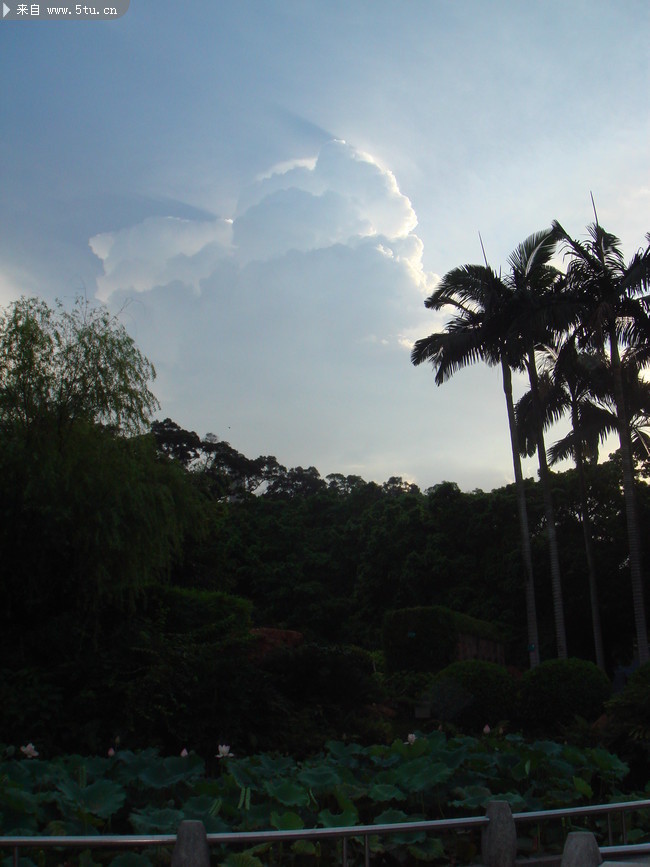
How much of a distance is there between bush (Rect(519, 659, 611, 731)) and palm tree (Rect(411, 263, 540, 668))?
7.39m

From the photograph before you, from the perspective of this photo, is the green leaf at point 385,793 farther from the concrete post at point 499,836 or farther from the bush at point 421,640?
the bush at point 421,640

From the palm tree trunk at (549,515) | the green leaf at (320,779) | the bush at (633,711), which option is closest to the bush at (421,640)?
the palm tree trunk at (549,515)

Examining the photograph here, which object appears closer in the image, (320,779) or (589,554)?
(320,779)

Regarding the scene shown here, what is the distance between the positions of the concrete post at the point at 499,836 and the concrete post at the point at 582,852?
130 centimetres

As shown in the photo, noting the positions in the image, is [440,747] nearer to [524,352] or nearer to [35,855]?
[35,855]

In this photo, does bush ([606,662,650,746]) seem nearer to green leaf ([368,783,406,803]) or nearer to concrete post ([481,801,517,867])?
green leaf ([368,783,406,803])

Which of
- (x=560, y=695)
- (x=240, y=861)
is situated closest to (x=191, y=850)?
(x=240, y=861)

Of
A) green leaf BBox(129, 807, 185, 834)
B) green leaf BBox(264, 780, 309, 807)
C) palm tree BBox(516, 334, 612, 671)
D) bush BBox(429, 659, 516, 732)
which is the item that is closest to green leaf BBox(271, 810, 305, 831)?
green leaf BBox(264, 780, 309, 807)

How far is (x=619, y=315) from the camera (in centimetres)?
2175

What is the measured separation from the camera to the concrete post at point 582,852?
2791mm

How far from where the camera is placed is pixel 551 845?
5.54 meters

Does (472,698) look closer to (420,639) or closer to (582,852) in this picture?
(420,639)

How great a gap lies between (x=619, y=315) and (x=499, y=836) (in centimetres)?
1965

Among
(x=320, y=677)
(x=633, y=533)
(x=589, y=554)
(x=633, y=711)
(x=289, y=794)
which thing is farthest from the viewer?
(x=589, y=554)
